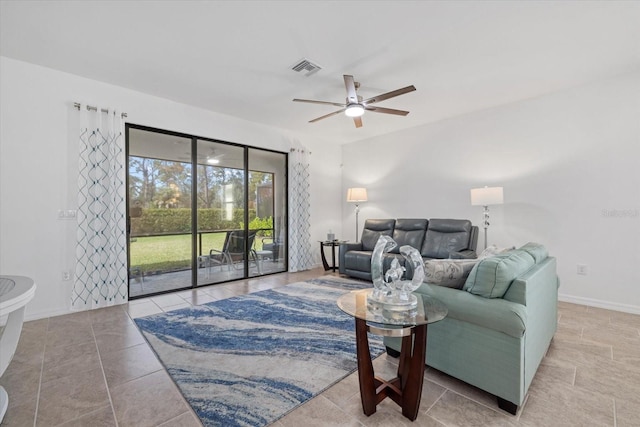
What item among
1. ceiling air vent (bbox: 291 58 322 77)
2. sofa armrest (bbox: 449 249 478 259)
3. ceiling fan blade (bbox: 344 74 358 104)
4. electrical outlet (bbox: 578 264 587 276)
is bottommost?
electrical outlet (bbox: 578 264 587 276)

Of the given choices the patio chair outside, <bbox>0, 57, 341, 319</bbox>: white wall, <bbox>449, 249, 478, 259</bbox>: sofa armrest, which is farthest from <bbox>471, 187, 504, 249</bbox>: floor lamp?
<bbox>0, 57, 341, 319</bbox>: white wall

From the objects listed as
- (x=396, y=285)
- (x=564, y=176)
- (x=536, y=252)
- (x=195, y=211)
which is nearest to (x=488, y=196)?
(x=564, y=176)

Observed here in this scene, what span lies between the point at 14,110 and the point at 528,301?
4.83 metres

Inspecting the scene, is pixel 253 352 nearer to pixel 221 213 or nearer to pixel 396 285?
pixel 396 285

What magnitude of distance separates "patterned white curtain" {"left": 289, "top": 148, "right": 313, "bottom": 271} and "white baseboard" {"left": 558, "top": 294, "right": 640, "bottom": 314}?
12.8 ft

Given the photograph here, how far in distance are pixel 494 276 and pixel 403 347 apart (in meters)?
0.68

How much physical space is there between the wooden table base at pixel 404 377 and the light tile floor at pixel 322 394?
7 cm

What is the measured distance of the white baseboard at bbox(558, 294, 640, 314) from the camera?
3111 mm

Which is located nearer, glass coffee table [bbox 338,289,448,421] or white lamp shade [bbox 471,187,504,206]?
glass coffee table [bbox 338,289,448,421]

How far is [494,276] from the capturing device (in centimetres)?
163

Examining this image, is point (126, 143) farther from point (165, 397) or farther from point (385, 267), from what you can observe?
point (385, 267)

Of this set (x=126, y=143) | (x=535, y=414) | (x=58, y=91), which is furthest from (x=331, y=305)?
(x=58, y=91)

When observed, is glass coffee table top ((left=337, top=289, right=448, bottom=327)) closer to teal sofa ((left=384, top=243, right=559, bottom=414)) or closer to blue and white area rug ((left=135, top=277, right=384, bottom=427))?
teal sofa ((left=384, top=243, right=559, bottom=414))

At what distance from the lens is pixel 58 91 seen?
3.11 metres
